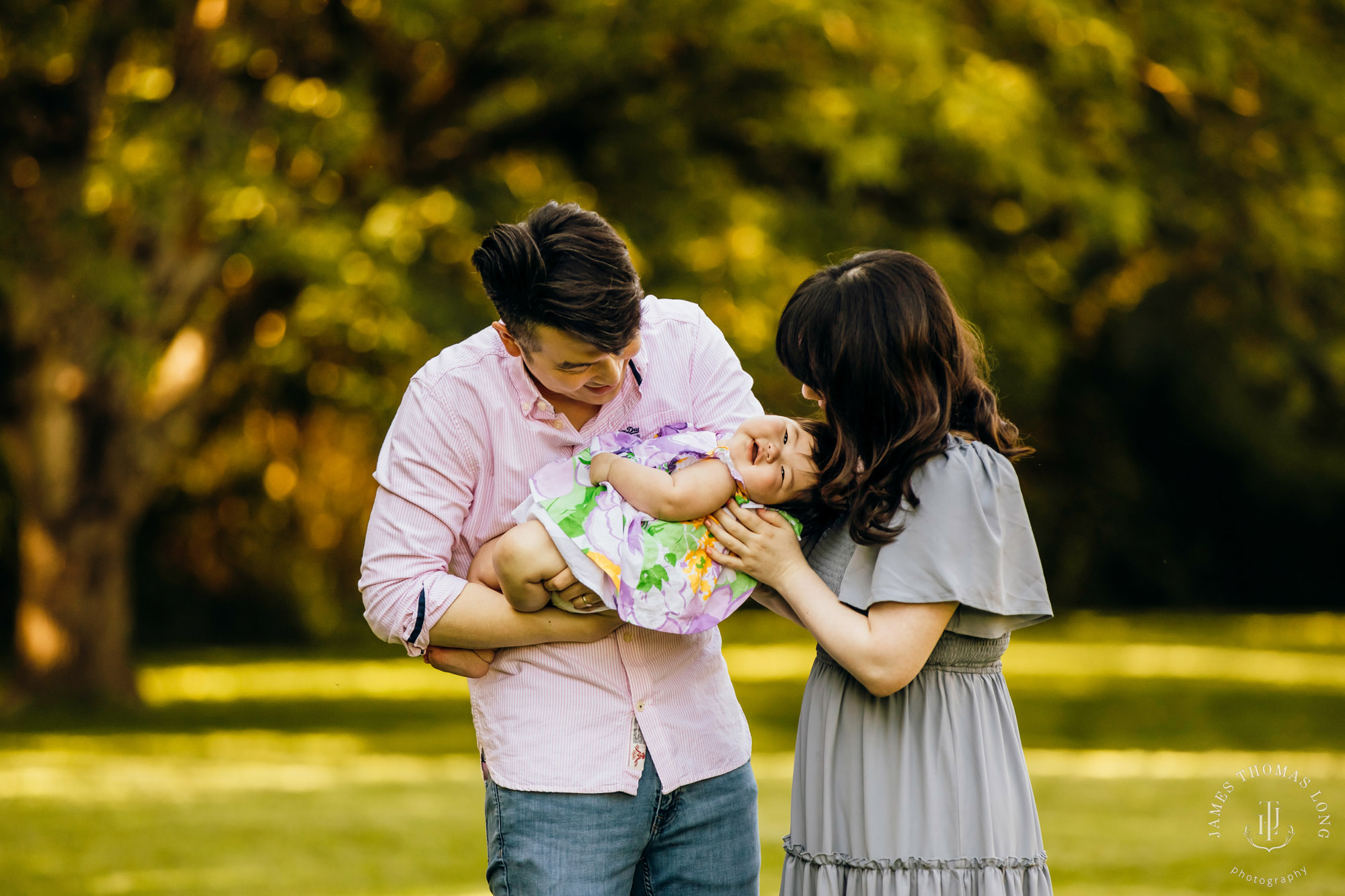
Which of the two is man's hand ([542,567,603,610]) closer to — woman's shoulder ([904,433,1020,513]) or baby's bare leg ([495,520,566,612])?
baby's bare leg ([495,520,566,612])

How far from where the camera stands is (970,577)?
7.65ft

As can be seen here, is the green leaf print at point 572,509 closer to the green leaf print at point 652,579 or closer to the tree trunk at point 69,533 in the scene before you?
the green leaf print at point 652,579

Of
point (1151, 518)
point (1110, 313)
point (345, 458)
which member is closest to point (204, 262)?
point (345, 458)

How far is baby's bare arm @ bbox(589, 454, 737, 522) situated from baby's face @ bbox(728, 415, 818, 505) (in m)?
0.04

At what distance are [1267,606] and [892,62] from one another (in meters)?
17.7

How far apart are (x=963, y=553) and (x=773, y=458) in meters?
0.35

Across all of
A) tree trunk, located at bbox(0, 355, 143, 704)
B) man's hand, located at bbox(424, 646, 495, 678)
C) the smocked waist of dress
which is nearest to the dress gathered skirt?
the smocked waist of dress

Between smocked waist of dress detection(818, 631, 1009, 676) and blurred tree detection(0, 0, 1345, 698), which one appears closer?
smocked waist of dress detection(818, 631, 1009, 676)

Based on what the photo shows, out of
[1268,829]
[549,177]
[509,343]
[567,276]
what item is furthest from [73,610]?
[567,276]

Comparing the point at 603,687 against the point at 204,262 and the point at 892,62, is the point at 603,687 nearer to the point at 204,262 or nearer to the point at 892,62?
the point at 892,62

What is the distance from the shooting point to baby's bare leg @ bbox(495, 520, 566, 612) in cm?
234

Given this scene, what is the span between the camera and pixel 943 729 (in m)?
2.41

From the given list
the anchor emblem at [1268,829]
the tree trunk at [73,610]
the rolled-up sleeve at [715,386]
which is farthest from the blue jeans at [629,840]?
the tree trunk at [73,610]

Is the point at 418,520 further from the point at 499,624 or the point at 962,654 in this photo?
the point at 962,654
